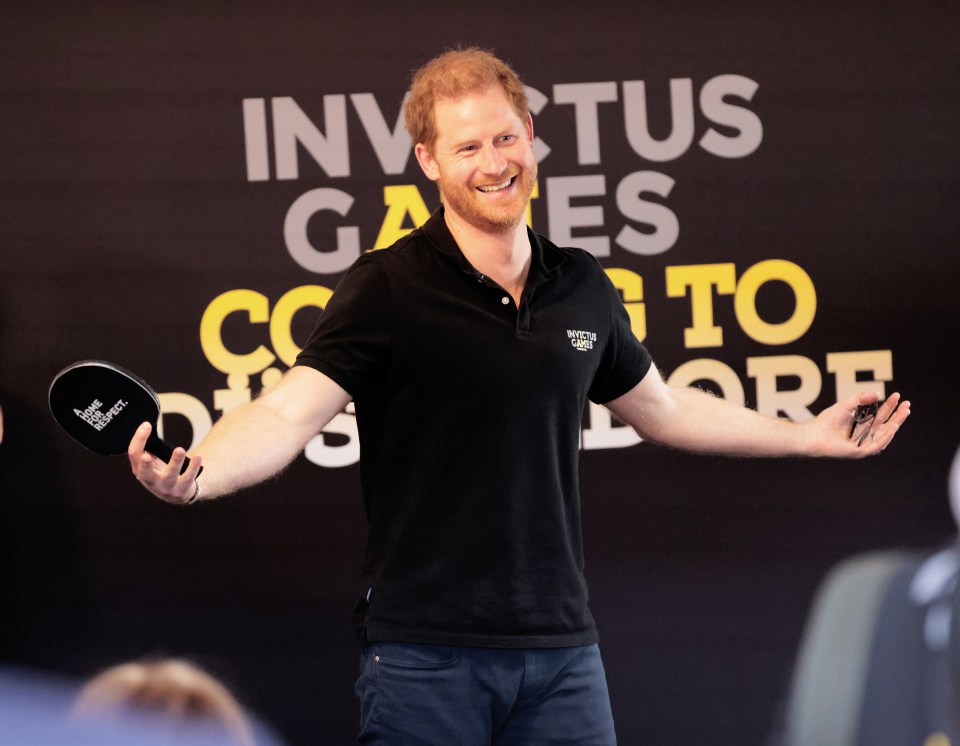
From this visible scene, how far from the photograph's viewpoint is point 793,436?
7.95 ft

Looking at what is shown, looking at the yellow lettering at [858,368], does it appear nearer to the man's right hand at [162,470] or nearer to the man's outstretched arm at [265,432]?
the man's outstretched arm at [265,432]

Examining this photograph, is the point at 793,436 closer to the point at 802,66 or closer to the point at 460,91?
the point at 460,91

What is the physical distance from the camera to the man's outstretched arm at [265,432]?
184 cm

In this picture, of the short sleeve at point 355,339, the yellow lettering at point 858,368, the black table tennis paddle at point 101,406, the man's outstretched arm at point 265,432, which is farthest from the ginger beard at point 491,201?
the yellow lettering at point 858,368

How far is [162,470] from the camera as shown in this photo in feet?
5.54

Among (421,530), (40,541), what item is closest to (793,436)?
(421,530)

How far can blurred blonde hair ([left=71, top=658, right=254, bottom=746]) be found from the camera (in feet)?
10.5

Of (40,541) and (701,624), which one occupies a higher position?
(40,541)

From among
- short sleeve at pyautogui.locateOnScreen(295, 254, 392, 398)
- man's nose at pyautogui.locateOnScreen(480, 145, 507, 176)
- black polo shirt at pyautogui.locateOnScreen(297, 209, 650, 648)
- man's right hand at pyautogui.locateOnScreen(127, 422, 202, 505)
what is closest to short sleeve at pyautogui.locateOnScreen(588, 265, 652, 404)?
black polo shirt at pyautogui.locateOnScreen(297, 209, 650, 648)

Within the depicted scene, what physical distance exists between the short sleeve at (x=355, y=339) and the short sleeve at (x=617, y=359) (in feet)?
1.46

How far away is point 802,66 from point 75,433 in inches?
90.6

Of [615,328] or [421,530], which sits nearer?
[421,530]

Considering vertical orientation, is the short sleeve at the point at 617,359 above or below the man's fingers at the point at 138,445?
above

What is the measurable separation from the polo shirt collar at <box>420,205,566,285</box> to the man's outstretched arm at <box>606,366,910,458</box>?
34 centimetres
